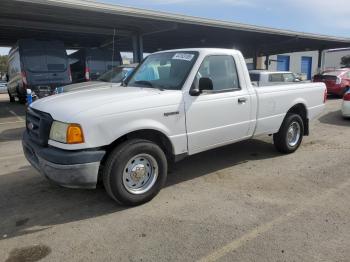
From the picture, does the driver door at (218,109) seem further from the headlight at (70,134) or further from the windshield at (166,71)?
the headlight at (70,134)

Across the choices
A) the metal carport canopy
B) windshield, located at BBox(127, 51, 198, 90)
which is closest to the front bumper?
windshield, located at BBox(127, 51, 198, 90)

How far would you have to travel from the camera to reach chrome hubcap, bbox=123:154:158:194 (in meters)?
3.87

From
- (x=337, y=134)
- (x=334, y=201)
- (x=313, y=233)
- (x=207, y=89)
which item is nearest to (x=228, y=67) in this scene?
(x=207, y=89)

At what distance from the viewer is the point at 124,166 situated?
371 centimetres

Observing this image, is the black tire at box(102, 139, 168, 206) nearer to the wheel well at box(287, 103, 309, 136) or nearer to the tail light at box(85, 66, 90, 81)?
the wheel well at box(287, 103, 309, 136)

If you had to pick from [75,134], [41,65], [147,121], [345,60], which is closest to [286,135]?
[147,121]

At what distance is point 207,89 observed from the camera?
4.25m

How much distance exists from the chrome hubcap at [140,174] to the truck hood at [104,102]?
620mm

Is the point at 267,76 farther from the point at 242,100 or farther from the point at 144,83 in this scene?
the point at 144,83

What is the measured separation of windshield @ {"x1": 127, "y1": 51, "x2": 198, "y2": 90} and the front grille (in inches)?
58.7

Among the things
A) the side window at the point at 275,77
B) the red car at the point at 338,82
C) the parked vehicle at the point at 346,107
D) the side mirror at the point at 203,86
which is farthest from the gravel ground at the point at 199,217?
the red car at the point at 338,82

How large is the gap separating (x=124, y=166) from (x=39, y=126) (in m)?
1.10

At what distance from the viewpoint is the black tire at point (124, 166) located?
3650 millimetres

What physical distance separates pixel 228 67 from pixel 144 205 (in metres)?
2.39
